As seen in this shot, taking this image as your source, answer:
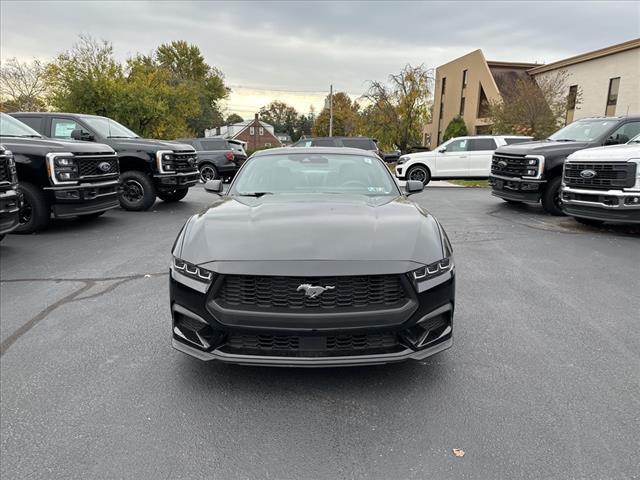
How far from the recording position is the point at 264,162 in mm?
4680

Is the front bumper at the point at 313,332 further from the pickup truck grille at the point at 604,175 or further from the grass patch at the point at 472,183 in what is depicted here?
the grass patch at the point at 472,183

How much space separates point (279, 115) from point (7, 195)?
121m

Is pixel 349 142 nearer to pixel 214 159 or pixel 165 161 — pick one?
pixel 214 159

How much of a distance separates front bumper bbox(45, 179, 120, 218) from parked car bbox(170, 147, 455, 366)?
18.0 ft

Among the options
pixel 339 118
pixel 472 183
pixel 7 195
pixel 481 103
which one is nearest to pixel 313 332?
pixel 7 195

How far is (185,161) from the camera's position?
10453mm

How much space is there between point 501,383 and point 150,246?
17.8 ft

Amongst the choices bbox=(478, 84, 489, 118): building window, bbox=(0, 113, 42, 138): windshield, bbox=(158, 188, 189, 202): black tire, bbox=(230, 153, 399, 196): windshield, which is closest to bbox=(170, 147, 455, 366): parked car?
bbox=(230, 153, 399, 196): windshield

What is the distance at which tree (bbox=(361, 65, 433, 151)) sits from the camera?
38.4 m

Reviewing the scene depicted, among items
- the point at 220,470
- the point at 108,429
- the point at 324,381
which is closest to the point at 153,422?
the point at 108,429

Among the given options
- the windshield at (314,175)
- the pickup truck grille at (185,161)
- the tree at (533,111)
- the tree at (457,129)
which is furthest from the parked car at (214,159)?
the tree at (457,129)

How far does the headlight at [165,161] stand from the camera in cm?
984

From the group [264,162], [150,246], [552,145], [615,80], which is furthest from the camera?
[615,80]

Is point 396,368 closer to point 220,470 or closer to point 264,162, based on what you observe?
point 220,470
